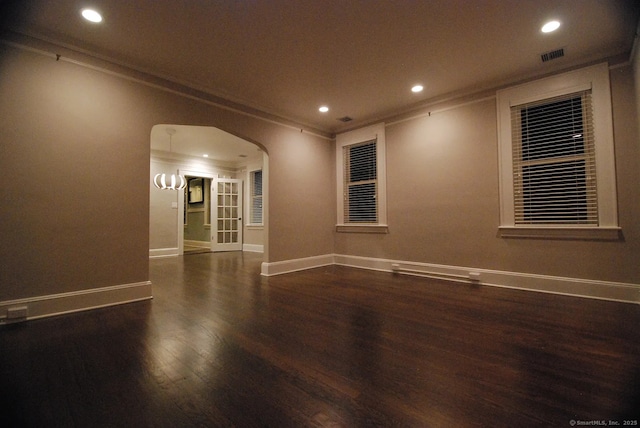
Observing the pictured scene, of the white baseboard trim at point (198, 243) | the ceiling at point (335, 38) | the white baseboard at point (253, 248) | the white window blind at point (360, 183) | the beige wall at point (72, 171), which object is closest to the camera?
the ceiling at point (335, 38)

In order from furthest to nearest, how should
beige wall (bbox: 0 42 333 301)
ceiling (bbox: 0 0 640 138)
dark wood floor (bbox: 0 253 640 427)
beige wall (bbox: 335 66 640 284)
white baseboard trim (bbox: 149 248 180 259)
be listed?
white baseboard trim (bbox: 149 248 180 259) < beige wall (bbox: 335 66 640 284) < beige wall (bbox: 0 42 333 301) < ceiling (bbox: 0 0 640 138) < dark wood floor (bbox: 0 253 640 427)

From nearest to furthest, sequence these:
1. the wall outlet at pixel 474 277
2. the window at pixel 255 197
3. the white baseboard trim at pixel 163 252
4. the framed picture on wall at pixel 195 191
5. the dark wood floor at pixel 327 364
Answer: the dark wood floor at pixel 327 364
the wall outlet at pixel 474 277
the white baseboard trim at pixel 163 252
the window at pixel 255 197
the framed picture on wall at pixel 195 191

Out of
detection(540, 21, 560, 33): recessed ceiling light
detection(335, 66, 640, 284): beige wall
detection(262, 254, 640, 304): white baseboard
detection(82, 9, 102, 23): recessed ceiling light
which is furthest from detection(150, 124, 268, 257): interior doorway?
detection(540, 21, 560, 33): recessed ceiling light

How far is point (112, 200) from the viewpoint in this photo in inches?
118

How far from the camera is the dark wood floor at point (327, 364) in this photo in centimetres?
127

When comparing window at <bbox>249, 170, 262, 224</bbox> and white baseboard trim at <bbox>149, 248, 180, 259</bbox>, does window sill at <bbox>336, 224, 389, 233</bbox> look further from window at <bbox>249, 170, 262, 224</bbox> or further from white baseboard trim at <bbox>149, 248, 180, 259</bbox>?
white baseboard trim at <bbox>149, 248, 180, 259</bbox>

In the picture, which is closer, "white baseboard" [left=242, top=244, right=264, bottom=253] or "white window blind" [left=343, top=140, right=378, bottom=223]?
"white window blind" [left=343, top=140, right=378, bottom=223]

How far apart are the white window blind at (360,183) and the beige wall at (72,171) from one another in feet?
9.43

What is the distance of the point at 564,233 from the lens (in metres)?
3.26

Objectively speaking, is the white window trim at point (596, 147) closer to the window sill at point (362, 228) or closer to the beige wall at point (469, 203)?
the beige wall at point (469, 203)

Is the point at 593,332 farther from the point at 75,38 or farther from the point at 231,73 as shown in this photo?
the point at 75,38

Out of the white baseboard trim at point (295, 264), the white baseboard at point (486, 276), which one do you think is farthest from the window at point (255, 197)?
the white baseboard at point (486, 276)

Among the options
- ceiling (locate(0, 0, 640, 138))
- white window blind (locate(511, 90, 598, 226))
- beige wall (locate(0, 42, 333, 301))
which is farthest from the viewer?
white window blind (locate(511, 90, 598, 226))

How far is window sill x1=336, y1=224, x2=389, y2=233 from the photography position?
16.0 feet
